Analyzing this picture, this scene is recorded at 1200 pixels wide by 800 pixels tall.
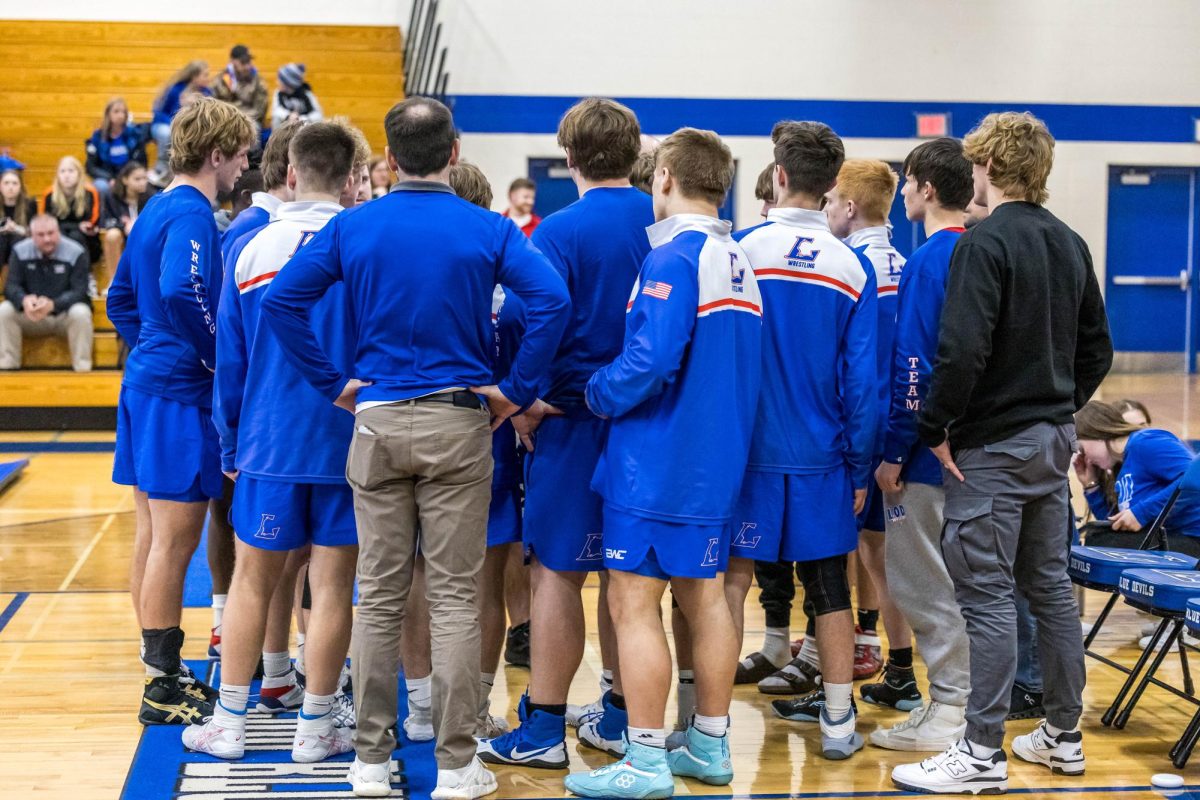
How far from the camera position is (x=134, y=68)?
13016mm

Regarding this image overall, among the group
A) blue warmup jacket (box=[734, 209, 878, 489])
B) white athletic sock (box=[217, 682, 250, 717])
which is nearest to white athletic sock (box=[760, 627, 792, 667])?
blue warmup jacket (box=[734, 209, 878, 489])

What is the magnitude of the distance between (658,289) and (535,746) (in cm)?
126

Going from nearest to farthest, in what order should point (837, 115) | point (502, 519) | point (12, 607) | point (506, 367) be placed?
point (506, 367) < point (502, 519) < point (12, 607) < point (837, 115)

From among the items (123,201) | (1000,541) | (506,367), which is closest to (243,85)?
(123,201)

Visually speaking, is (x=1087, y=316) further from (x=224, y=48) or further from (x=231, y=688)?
(x=224, y=48)

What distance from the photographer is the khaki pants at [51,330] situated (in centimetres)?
984

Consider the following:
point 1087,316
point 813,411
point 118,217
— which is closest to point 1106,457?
point 1087,316

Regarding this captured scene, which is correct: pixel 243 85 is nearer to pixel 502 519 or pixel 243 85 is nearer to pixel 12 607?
pixel 12 607

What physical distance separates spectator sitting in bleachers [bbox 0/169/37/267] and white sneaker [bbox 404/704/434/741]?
811 cm

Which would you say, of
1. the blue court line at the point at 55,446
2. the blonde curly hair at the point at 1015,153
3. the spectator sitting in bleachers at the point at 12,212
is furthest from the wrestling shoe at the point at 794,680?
the spectator sitting in bleachers at the point at 12,212

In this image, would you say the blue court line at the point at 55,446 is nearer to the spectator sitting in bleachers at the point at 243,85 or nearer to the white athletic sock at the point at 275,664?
the spectator sitting in bleachers at the point at 243,85

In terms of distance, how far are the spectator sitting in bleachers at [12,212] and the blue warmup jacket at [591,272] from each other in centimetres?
836

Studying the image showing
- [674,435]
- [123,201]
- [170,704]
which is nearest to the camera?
[674,435]

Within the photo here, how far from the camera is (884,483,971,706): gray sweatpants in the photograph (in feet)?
11.8
